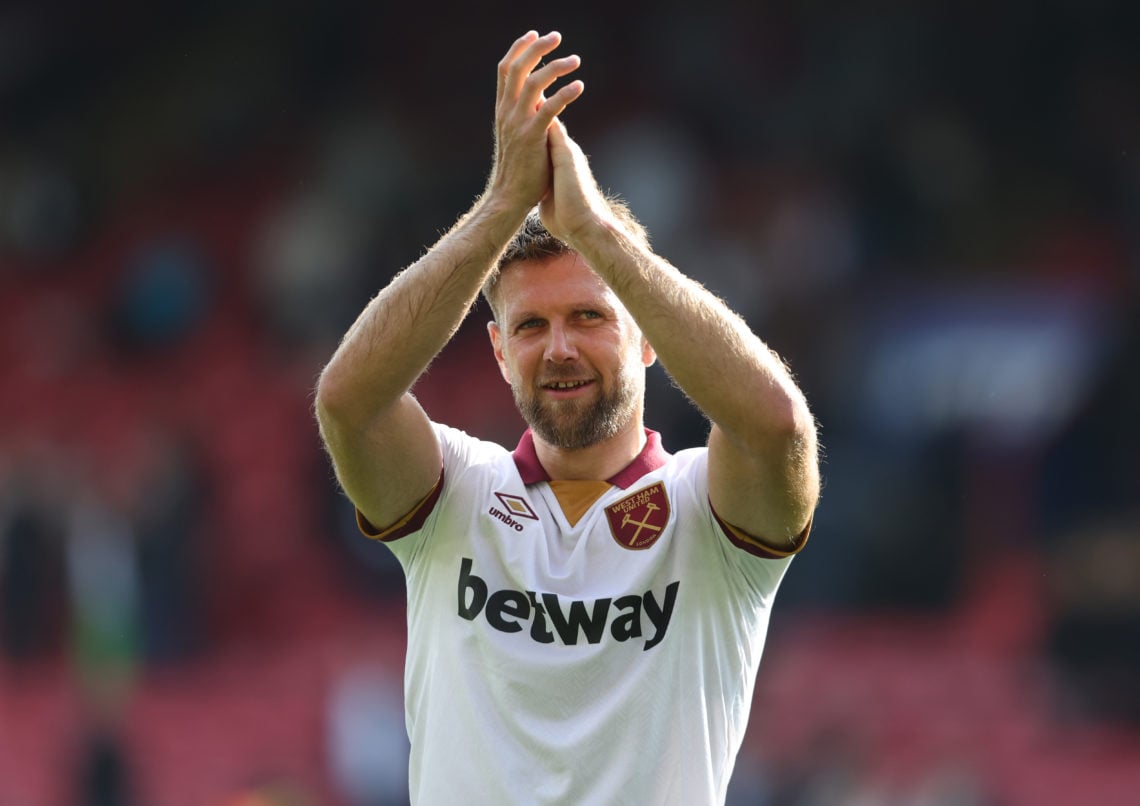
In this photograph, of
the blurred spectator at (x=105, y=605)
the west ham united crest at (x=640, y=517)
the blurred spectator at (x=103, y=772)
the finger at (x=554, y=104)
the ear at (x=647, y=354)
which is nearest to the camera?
the finger at (x=554, y=104)

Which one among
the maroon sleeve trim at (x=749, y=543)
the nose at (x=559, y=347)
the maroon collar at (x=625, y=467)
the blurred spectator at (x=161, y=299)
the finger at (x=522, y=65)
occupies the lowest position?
the maroon sleeve trim at (x=749, y=543)

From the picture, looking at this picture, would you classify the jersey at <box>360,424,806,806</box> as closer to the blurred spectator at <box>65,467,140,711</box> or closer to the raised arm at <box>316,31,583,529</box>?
the raised arm at <box>316,31,583,529</box>

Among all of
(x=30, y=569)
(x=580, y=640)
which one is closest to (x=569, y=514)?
(x=580, y=640)

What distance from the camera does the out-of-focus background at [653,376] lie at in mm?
10914

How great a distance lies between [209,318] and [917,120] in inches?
258

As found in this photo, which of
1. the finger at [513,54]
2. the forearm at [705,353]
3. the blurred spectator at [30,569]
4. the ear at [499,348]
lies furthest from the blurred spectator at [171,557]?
the forearm at [705,353]

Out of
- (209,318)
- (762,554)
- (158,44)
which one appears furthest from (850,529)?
(158,44)

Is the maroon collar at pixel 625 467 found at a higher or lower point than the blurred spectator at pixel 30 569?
lower

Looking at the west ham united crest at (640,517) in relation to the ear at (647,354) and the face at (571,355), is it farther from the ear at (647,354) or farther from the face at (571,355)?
the ear at (647,354)

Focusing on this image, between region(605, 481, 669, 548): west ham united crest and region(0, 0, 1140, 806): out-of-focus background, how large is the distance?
658 cm

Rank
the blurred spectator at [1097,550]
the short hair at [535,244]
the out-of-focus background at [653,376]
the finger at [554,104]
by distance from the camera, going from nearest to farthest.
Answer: the finger at [554,104]
the short hair at [535,244]
the blurred spectator at [1097,550]
the out-of-focus background at [653,376]

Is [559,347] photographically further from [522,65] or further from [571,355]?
[522,65]

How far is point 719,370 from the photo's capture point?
10.8 feet

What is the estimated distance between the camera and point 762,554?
3.50m
